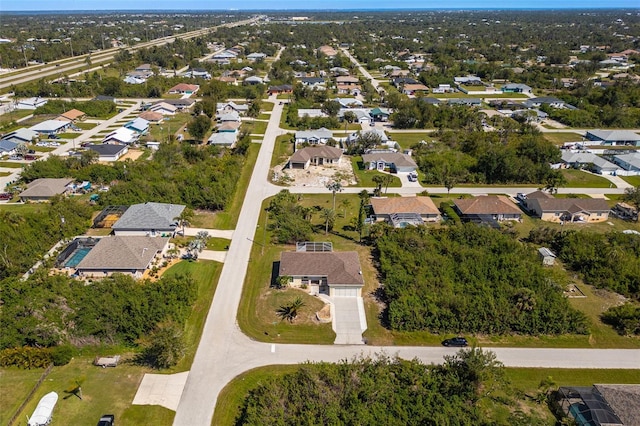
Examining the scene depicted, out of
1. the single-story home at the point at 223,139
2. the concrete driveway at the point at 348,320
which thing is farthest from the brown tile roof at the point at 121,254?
the single-story home at the point at 223,139

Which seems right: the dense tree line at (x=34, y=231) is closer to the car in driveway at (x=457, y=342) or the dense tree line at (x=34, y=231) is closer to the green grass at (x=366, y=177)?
the green grass at (x=366, y=177)

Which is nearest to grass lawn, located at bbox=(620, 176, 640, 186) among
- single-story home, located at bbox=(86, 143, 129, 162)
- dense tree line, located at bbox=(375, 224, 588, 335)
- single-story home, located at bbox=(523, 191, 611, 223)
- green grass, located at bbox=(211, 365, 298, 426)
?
single-story home, located at bbox=(523, 191, 611, 223)

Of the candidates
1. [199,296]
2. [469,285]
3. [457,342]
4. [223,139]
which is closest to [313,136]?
[223,139]

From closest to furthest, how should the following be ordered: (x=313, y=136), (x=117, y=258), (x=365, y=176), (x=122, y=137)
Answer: (x=117, y=258), (x=365, y=176), (x=122, y=137), (x=313, y=136)

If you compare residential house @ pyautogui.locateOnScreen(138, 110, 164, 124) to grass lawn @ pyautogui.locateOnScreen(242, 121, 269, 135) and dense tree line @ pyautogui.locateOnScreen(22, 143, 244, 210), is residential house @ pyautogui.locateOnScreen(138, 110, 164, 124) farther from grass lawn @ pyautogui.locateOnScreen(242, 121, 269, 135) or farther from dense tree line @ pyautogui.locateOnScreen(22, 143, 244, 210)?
dense tree line @ pyautogui.locateOnScreen(22, 143, 244, 210)

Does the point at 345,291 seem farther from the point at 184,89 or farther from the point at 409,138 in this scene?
the point at 184,89

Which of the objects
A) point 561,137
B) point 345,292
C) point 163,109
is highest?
point 163,109
